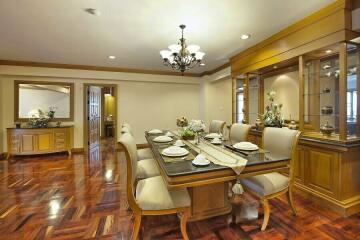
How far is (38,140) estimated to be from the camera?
469cm

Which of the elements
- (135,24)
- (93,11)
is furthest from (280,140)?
(93,11)

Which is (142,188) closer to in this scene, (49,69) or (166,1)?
(166,1)

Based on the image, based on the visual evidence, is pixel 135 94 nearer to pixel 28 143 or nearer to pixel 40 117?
pixel 40 117

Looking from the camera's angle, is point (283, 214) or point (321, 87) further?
point (321, 87)

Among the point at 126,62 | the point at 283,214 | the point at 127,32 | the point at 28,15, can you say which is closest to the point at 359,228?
the point at 283,214

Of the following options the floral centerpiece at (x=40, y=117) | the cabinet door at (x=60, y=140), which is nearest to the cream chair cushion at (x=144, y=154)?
the cabinet door at (x=60, y=140)

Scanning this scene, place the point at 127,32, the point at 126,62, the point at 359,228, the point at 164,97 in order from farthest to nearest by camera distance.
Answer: the point at 164,97 → the point at 126,62 → the point at 127,32 → the point at 359,228

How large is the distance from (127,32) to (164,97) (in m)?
3.22

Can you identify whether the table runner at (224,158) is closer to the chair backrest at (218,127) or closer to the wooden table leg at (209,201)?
the wooden table leg at (209,201)

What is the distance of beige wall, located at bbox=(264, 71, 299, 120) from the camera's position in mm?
3271

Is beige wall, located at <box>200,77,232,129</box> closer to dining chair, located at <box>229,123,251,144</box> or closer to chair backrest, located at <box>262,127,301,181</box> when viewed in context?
dining chair, located at <box>229,123,251,144</box>

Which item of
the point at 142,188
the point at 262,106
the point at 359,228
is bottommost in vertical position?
the point at 359,228

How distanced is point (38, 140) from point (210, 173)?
16.2ft

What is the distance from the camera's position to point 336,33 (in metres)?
2.19
